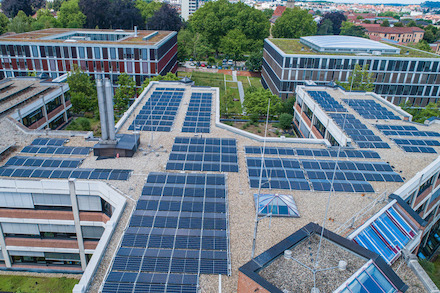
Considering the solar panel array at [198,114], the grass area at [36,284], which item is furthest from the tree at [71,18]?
the grass area at [36,284]

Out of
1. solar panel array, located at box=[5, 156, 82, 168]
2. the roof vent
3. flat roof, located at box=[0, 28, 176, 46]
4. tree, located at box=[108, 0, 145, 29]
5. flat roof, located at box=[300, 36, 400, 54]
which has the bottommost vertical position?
solar panel array, located at box=[5, 156, 82, 168]

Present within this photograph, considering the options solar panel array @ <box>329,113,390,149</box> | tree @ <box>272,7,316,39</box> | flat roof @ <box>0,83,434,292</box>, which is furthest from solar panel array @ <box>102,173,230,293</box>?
tree @ <box>272,7,316,39</box>

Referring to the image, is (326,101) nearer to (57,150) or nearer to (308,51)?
(308,51)

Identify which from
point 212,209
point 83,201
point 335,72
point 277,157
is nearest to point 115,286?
point 212,209

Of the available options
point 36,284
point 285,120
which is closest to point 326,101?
point 285,120

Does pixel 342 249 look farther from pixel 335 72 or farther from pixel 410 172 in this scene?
pixel 335 72

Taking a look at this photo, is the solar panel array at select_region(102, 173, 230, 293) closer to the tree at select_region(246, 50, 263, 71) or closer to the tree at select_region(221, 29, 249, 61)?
the tree at select_region(246, 50, 263, 71)

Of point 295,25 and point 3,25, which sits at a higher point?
point 295,25
